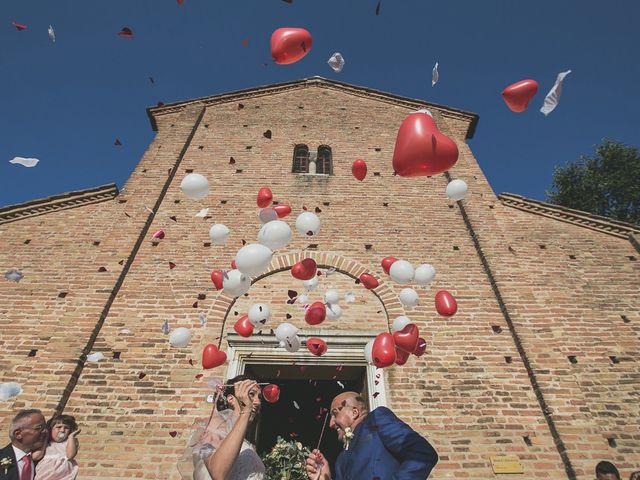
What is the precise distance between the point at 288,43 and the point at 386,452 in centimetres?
347

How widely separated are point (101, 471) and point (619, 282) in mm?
7426

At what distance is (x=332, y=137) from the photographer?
8344 millimetres

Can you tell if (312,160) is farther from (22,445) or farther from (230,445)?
(230,445)

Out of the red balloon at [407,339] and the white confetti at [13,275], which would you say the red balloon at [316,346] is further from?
the white confetti at [13,275]

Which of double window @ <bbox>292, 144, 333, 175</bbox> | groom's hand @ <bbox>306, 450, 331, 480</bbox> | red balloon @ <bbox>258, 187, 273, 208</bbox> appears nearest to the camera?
groom's hand @ <bbox>306, 450, 331, 480</bbox>

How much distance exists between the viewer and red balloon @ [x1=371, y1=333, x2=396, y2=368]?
3.69m

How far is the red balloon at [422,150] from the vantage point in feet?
9.65

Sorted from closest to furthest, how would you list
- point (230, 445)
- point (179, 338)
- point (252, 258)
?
point (230, 445) → point (252, 258) → point (179, 338)

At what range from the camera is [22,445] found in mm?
2887

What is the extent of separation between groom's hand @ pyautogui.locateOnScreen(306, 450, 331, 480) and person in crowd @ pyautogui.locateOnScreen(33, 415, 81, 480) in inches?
90.6

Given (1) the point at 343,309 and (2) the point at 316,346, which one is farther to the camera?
(1) the point at 343,309

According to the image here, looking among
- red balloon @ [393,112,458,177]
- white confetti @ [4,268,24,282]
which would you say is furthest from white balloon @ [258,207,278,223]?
white confetti @ [4,268,24,282]

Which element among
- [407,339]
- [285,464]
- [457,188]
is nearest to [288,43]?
[457,188]

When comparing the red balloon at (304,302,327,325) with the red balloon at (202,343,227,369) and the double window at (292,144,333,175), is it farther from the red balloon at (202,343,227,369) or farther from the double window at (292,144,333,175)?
the double window at (292,144,333,175)
